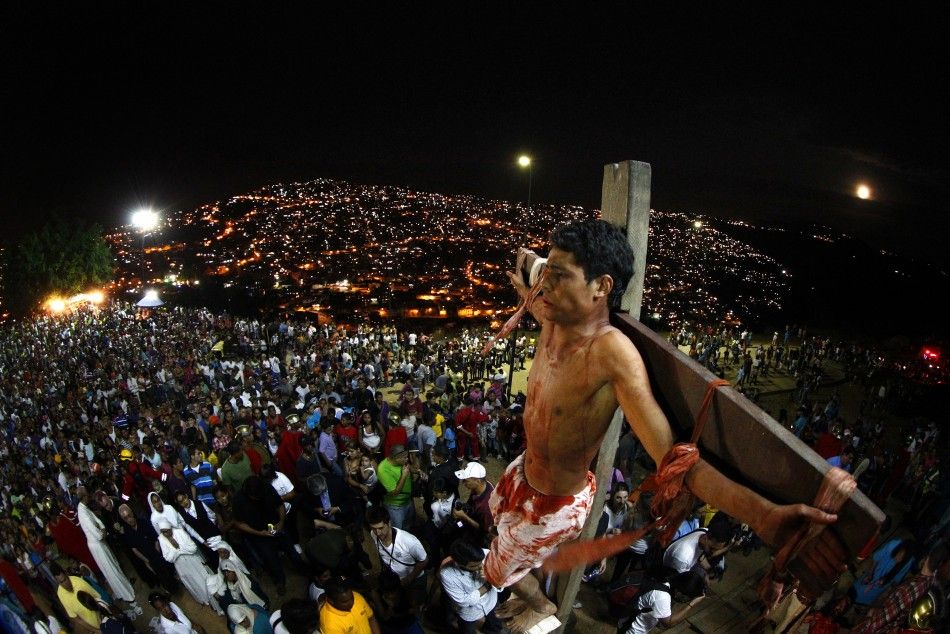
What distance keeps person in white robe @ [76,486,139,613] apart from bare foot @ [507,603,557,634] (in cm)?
572

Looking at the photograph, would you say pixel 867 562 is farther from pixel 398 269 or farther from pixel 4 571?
pixel 398 269

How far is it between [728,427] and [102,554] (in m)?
7.88

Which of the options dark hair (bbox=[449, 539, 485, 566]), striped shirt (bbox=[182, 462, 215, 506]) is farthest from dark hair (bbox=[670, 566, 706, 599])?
striped shirt (bbox=[182, 462, 215, 506])

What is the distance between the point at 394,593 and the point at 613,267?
4.02 m

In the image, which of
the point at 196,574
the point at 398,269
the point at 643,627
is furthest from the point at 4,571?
the point at 398,269

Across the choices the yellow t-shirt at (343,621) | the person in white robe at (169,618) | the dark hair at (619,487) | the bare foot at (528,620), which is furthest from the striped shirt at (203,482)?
the dark hair at (619,487)

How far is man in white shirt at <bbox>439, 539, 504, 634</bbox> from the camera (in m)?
4.16

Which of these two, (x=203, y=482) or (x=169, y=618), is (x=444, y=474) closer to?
(x=169, y=618)

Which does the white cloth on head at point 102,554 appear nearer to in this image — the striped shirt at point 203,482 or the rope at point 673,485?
the striped shirt at point 203,482

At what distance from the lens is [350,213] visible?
384 ft

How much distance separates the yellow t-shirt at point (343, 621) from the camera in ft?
12.2

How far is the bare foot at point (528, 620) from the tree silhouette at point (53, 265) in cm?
4608

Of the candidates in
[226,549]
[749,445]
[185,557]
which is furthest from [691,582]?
[185,557]

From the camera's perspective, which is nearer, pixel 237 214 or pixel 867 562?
pixel 867 562
